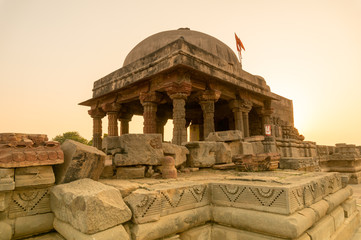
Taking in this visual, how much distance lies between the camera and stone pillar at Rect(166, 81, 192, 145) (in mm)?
7770

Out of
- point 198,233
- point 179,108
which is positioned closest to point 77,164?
point 198,233

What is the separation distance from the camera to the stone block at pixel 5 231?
1.76m

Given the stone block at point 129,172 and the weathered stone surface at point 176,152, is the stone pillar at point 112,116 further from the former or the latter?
the stone block at point 129,172

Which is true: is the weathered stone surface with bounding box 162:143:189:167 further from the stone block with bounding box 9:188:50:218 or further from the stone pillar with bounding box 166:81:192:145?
the stone pillar with bounding box 166:81:192:145

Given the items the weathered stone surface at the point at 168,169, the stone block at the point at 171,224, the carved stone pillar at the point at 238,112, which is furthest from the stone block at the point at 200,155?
the carved stone pillar at the point at 238,112

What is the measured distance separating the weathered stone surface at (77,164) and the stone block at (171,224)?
79 centimetres

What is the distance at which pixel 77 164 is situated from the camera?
220cm

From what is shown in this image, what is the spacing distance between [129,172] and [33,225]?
1.25 meters

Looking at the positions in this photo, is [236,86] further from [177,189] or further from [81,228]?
[81,228]

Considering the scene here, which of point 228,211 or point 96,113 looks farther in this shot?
point 96,113

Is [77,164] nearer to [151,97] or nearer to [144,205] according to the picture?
[144,205]

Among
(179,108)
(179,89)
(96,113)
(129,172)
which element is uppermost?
(179,89)

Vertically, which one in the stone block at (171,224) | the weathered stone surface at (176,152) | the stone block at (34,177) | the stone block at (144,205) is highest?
the weathered stone surface at (176,152)

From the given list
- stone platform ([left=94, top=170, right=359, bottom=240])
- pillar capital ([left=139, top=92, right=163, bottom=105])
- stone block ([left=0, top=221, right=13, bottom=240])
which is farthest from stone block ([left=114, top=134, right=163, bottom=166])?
pillar capital ([left=139, top=92, right=163, bottom=105])
